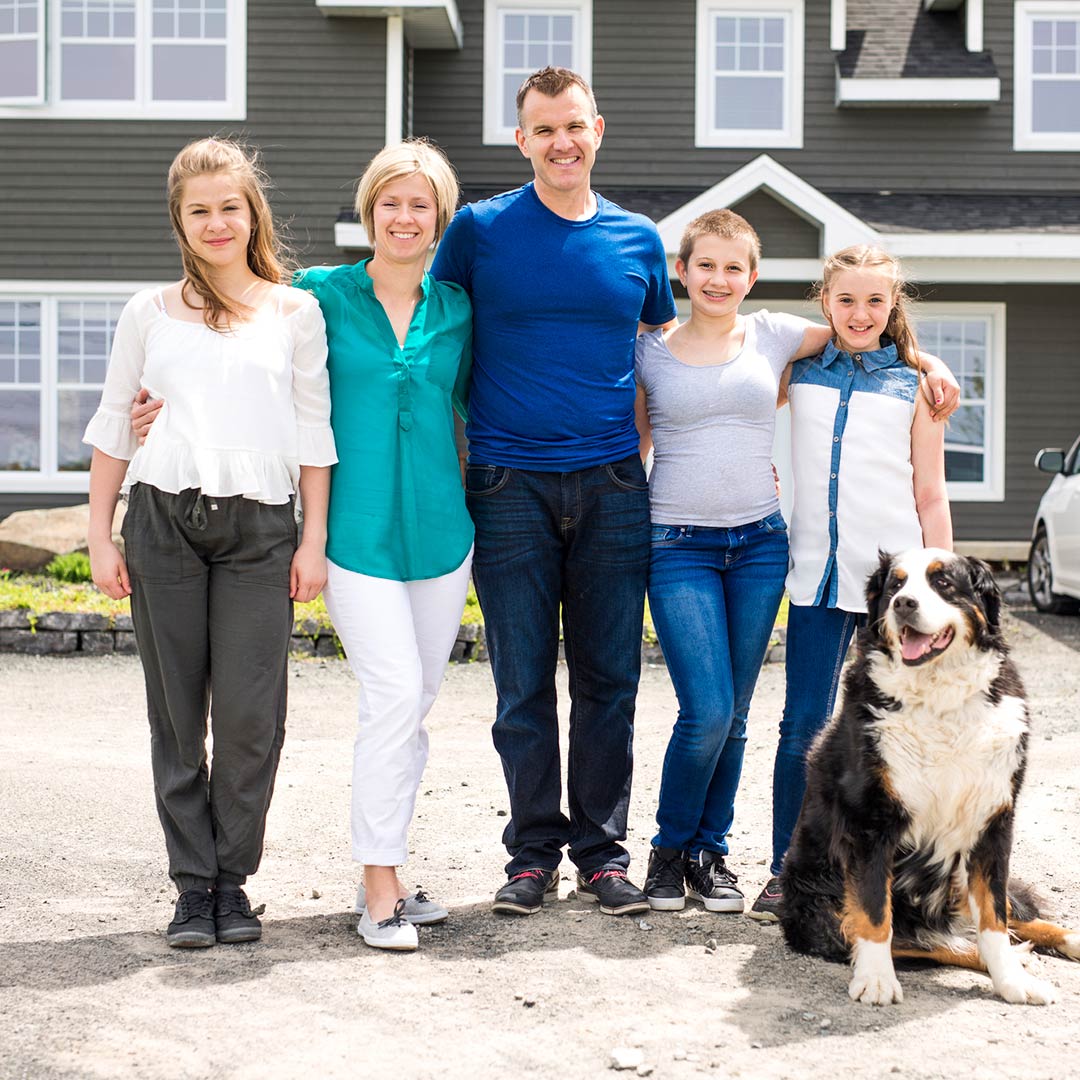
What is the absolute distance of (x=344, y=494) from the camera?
4004 mm

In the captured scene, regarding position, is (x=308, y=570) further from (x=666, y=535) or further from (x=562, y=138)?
(x=562, y=138)

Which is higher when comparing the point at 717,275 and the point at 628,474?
the point at 717,275

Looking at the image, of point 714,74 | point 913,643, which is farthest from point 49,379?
point 913,643

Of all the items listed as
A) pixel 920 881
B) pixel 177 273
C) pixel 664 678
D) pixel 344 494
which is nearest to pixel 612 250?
pixel 344 494

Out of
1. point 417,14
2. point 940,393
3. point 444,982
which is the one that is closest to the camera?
point 444,982

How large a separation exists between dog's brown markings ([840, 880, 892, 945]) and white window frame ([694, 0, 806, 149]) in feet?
44.7

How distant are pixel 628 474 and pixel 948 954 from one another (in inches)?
66.5

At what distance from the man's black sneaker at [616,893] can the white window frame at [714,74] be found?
13.1 meters

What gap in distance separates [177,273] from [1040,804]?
38.4 ft

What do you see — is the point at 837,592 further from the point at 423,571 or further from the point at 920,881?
the point at 423,571

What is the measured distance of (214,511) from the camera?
12.7ft

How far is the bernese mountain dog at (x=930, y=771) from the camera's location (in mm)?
3537

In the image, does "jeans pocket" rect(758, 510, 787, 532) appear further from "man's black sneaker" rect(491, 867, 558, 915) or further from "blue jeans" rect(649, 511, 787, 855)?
"man's black sneaker" rect(491, 867, 558, 915)

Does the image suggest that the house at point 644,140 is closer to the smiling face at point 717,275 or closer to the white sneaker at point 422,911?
the smiling face at point 717,275
